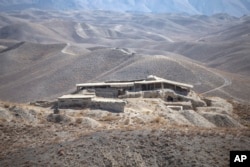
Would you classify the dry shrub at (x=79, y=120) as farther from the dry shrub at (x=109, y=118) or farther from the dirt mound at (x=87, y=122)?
the dry shrub at (x=109, y=118)

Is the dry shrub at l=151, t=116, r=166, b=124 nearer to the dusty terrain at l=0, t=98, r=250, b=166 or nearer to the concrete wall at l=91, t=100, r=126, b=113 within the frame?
the dusty terrain at l=0, t=98, r=250, b=166

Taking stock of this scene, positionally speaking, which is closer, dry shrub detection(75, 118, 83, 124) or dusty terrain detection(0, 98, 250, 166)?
dusty terrain detection(0, 98, 250, 166)

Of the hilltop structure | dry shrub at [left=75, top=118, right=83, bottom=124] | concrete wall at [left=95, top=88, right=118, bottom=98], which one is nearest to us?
dry shrub at [left=75, top=118, right=83, bottom=124]

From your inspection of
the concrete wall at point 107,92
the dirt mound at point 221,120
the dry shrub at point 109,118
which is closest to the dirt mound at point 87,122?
the dry shrub at point 109,118

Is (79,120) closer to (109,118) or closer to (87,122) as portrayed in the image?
(87,122)

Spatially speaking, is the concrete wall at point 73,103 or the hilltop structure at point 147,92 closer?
the concrete wall at point 73,103

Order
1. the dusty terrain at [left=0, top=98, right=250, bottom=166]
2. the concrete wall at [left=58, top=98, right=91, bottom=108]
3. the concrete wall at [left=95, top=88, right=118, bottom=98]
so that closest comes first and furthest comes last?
1. the dusty terrain at [left=0, top=98, right=250, bottom=166]
2. the concrete wall at [left=58, top=98, right=91, bottom=108]
3. the concrete wall at [left=95, top=88, right=118, bottom=98]

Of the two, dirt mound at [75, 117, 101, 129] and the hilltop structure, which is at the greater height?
the hilltop structure

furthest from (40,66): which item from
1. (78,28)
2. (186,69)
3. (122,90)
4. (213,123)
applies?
(78,28)

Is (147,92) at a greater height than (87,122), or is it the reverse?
(147,92)

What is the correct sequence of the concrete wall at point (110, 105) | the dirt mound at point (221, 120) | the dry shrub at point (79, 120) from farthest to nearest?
the dirt mound at point (221, 120)
the concrete wall at point (110, 105)
the dry shrub at point (79, 120)

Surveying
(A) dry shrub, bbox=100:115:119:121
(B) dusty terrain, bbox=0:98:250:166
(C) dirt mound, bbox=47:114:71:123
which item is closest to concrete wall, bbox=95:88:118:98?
(A) dry shrub, bbox=100:115:119:121

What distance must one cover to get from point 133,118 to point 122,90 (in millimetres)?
8068

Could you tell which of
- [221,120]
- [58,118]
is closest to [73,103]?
[58,118]
